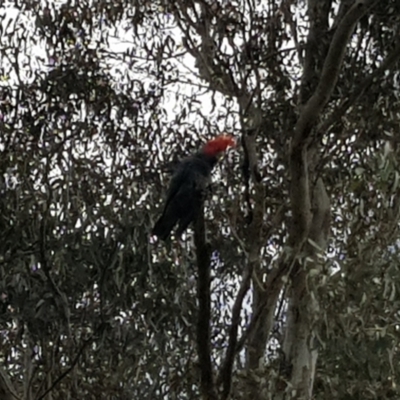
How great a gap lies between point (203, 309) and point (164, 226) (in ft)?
1.51

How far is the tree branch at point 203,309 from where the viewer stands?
2652 mm

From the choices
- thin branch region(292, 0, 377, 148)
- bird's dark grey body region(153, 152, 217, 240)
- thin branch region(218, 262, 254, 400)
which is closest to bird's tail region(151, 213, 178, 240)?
bird's dark grey body region(153, 152, 217, 240)

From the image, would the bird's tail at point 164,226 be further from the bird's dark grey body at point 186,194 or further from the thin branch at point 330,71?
the thin branch at point 330,71

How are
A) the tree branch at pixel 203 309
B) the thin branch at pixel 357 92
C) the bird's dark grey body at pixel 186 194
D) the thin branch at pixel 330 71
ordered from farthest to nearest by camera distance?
the thin branch at pixel 357 92 → the bird's dark grey body at pixel 186 194 → the thin branch at pixel 330 71 → the tree branch at pixel 203 309

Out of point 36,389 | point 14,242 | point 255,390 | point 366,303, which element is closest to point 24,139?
point 14,242

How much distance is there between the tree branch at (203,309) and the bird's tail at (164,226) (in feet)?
0.70

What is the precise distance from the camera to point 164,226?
3.17m

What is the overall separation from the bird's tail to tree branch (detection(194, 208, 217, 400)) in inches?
8.4

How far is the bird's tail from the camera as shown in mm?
3109

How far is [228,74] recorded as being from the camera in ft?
13.2

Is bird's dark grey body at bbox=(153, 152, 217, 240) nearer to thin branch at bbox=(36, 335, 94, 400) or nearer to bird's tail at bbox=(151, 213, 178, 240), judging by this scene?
bird's tail at bbox=(151, 213, 178, 240)

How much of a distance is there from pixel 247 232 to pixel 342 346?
74 centimetres

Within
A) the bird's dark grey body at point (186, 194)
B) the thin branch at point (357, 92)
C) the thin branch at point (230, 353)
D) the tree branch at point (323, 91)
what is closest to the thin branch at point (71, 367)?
the bird's dark grey body at point (186, 194)

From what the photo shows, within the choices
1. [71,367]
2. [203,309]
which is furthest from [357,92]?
[71,367]
